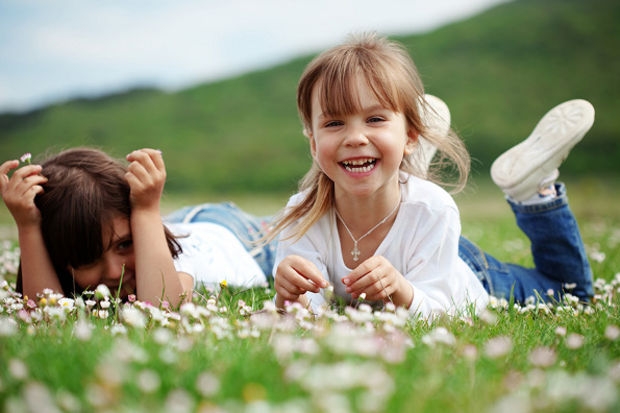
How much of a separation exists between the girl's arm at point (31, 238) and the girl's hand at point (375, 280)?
6.30 ft

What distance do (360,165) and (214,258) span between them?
5.65 feet

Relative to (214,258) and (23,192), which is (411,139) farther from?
(23,192)

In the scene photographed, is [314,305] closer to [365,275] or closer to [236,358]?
[365,275]

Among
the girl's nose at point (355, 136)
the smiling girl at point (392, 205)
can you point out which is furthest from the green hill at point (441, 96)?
the girl's nose at point (355, 136)

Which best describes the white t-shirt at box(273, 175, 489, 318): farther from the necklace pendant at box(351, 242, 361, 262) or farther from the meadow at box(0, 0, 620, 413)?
the meadow at box(0, 0, 620, 413)

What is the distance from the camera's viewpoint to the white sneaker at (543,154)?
443cm

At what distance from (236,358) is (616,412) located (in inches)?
46.5

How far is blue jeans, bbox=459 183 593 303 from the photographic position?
4.49 m

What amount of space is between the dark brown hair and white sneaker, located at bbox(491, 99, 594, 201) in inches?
108

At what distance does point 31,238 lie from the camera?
3727mm

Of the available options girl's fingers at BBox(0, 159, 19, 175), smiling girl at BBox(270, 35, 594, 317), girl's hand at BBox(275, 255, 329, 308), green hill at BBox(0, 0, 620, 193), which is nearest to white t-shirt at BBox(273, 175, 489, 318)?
smiling girl at BBox(270, 35, 594, 317)

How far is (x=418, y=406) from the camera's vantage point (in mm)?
1710

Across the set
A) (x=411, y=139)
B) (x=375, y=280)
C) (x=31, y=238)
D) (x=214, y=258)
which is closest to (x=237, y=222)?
(x=214, y=258)

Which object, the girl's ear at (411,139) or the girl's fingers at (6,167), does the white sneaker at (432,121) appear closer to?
the girl's ear at (411,139)
